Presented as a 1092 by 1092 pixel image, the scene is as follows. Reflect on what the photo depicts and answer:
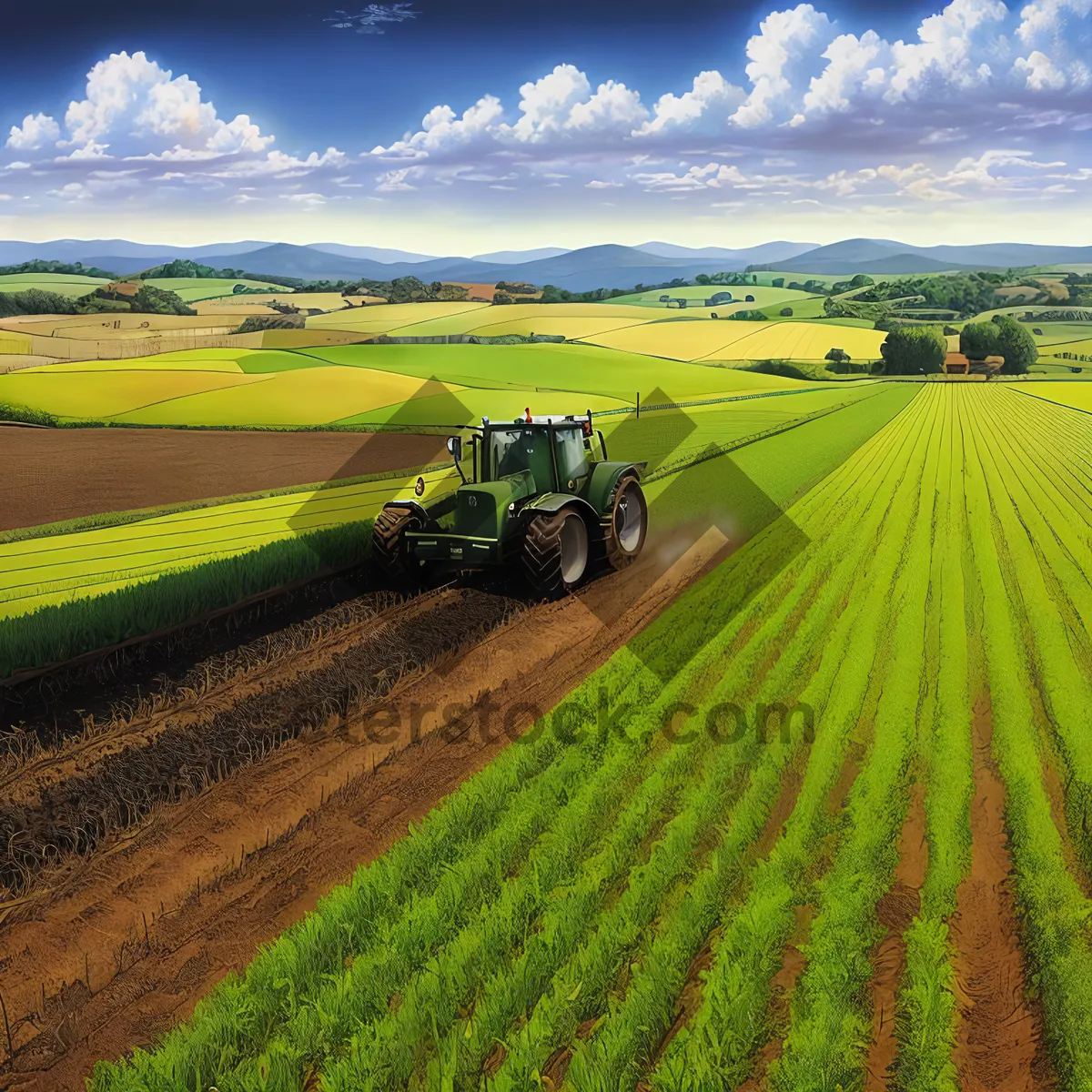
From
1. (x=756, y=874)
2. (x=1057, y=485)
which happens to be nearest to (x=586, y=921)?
(x=756, y=874)

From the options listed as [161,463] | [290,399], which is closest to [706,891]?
[161,463]

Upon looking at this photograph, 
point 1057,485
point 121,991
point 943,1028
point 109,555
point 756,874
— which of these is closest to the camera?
point 943,1028

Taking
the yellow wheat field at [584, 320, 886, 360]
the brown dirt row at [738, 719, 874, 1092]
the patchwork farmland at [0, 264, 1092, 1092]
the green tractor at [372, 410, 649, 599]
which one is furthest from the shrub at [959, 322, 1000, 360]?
the brown dirt row at [738, 719, 874, 1092]

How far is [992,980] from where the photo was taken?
5.06 metres

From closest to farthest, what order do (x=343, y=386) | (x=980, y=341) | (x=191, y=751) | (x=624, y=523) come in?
(x=191, y=751), (x=624, y=523), (x=343, y=386), (x=980, y=341)

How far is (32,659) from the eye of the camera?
369 inches

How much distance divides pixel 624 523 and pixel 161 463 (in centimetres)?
1816

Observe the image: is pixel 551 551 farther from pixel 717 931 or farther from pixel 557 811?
pixel 717 931

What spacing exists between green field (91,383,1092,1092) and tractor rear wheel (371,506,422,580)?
3.68 metres

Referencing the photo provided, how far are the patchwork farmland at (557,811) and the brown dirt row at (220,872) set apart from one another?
3cm

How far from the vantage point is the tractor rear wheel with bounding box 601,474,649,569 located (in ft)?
43.4

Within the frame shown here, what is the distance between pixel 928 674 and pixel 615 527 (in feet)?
17.8

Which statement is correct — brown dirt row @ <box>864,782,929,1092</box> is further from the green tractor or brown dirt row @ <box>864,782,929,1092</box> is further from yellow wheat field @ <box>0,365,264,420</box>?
yellow wheat field @ <box>0,365,264,420</box>

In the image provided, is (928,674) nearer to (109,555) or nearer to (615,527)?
(615,527)
